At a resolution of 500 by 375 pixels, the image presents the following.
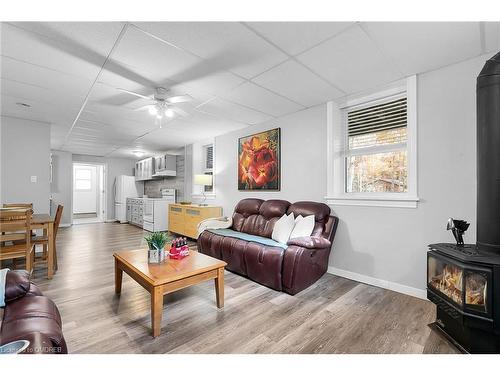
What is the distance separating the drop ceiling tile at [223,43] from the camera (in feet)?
5.70

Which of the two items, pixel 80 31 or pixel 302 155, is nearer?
pixel 80 31

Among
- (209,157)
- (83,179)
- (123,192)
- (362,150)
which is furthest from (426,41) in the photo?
(83,179)

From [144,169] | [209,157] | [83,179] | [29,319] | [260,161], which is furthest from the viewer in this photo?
[83,179]

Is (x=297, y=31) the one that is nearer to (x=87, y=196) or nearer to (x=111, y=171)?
(x=111, y=171)

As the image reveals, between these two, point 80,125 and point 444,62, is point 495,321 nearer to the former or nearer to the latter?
point 444,62

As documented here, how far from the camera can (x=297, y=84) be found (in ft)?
8.84

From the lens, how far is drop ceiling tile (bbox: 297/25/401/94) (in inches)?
75.7

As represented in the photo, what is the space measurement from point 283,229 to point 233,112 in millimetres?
2005

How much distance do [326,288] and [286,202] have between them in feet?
4.36

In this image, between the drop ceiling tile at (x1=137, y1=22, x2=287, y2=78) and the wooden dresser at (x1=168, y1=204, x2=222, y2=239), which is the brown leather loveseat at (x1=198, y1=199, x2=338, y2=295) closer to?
the wooden dresser at (x1=168, y1=204, x2=222, y2=239)

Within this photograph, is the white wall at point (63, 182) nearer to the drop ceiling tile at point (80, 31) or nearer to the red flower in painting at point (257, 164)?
the red flower in painting at point (257, 164)

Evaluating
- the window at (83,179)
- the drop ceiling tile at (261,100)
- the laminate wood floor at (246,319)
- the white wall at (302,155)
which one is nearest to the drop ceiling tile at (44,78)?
the drop ceiling tile at (261,100)

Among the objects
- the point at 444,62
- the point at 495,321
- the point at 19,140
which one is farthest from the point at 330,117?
the point at 19,140

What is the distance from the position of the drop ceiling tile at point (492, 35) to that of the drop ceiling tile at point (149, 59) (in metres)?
2.37
